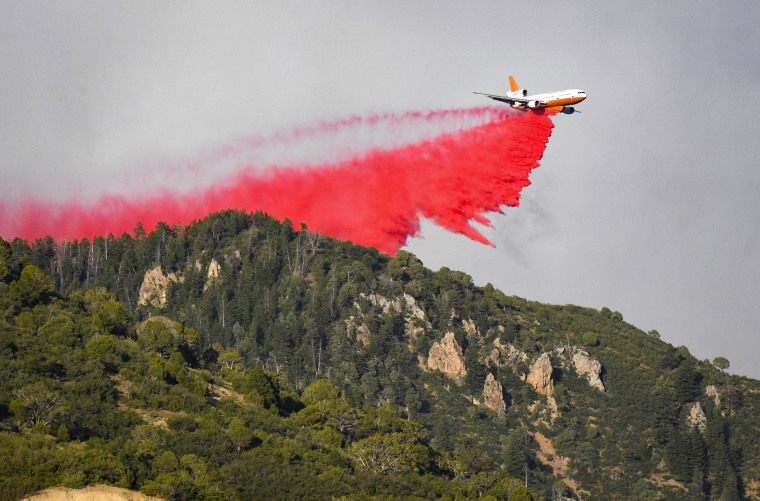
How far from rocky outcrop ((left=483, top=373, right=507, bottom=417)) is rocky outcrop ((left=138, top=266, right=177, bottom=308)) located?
162 feet

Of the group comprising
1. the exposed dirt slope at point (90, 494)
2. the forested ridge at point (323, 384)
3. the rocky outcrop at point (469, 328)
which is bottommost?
the exposed dirt slope at point (90, 494)

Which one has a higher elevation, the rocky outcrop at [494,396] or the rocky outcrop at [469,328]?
the rocky outcrop at [469,328]

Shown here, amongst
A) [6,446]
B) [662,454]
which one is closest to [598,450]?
[662,454]

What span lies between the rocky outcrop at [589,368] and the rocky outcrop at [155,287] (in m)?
61.8

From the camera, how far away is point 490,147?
127438 millimetres

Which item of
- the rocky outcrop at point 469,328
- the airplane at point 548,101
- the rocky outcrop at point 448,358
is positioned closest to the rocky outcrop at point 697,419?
the rocky outcrop at point 448,358

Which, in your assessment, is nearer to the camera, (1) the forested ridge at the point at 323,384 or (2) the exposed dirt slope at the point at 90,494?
(2) the exposed dirt slope at the point at 90,494

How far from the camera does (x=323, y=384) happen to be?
4321 inches

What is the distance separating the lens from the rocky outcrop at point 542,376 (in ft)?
509

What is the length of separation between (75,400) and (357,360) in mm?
75881

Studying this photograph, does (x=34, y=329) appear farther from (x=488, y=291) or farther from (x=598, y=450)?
(x=488, y=291)

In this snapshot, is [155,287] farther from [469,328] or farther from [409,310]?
[469,328]

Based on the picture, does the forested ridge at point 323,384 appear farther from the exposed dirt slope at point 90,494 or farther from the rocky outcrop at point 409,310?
the exposed dirt slope at point 90,494

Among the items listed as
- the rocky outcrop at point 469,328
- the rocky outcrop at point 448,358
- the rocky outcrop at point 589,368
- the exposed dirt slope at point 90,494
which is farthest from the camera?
the rocky outcrop at point 469,328
